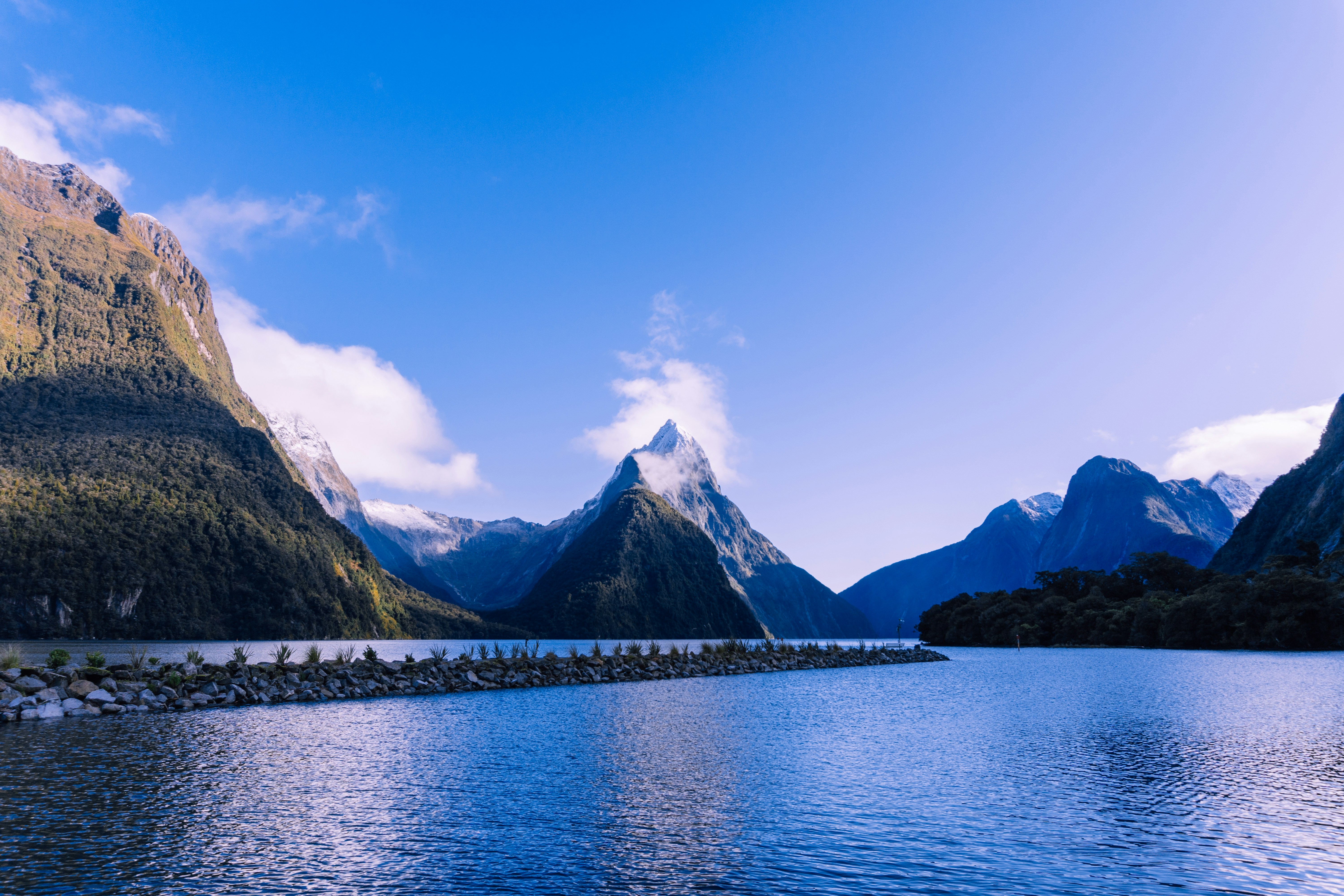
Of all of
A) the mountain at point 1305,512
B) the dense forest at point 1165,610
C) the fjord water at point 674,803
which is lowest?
the fjord water at point 674,803

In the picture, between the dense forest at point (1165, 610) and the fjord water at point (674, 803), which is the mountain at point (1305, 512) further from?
the fjord water at point (674, 803)

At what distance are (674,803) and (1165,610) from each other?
134m

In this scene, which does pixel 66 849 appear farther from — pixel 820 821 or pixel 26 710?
pixel 26 710

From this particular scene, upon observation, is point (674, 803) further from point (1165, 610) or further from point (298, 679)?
point (1165, 610)

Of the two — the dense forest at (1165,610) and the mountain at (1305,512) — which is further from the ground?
the mountain at (1305,512)

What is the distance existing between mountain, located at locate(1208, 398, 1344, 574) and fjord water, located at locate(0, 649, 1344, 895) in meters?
155

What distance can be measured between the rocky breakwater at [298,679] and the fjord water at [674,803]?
124 inches

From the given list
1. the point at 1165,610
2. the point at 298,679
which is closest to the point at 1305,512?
the point at 1165,610

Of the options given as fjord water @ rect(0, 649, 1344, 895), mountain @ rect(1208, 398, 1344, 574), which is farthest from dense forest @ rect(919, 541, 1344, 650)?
fjord water @ rect(0, 649, 1344, 895)

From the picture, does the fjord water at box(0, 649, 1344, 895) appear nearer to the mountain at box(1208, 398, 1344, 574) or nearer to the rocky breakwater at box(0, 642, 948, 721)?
the rocky breakwater at box(0, 642, 948, 721)

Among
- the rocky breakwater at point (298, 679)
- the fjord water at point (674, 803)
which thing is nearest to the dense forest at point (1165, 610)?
the rocky breakwater at point (298, 679)

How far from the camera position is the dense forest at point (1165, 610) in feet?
324

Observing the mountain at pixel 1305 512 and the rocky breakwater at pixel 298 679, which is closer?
the rocky breakwater at pixel 298 679

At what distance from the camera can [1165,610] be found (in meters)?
121
